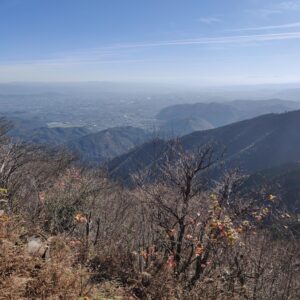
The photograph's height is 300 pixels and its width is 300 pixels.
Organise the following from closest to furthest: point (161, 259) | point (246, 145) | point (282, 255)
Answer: point (161, 259) < point (282, 255) < point (246, 145)

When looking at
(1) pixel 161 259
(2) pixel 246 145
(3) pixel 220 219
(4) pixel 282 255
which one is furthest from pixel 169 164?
(2) pixel 246 145

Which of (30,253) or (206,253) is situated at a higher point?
(30,253)

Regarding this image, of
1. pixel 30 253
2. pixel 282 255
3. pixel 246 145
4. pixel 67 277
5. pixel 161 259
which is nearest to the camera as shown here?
pixel 67 277

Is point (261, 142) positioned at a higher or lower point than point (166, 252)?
lower

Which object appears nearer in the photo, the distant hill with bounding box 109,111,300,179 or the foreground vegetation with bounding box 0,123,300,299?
the foreground vegetation with bounding box 0,123,300,299

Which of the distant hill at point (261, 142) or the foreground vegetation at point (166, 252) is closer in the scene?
the foreground vegetation at point (166, 252)

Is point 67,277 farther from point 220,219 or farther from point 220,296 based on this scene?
point 220,219

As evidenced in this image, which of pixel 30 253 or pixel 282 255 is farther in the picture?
pixel 282 255

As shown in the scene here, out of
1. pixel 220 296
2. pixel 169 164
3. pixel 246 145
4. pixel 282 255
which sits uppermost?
pixel 169 164

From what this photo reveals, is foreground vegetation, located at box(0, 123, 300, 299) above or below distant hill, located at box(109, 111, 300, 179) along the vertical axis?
above

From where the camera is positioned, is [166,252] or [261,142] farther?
[261,142]

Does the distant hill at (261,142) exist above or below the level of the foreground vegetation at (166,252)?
below
